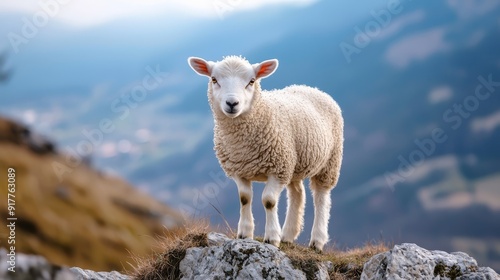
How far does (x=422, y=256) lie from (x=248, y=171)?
3200 millimetres

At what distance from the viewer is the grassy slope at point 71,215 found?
24641 mm

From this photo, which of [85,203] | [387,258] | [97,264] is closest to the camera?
[387,258]

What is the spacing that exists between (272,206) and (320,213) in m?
2.45

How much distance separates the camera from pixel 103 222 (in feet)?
101

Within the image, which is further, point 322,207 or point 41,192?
point 41,192

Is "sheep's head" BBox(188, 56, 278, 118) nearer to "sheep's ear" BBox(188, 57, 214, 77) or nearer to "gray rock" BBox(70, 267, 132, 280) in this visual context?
"sheep's ear" BBox(188, 57, 214, 77)

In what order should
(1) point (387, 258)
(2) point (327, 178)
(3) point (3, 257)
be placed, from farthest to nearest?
1. (2) point (327, 178)
2. (1) point (387, 258)
3. (3) point (3, 257)

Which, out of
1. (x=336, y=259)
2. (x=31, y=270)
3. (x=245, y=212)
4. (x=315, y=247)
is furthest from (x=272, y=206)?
(x=31, y=270)

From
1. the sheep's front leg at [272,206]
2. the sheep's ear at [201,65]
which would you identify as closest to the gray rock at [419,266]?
the sheep's front leg at [272,206]

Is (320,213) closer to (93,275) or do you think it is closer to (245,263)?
(245,263)

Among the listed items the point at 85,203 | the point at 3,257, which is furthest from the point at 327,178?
the point at 85,203

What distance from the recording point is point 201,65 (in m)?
10.1

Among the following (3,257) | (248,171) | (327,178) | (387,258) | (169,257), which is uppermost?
(327,178)

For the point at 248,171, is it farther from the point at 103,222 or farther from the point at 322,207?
the point at 103,222
